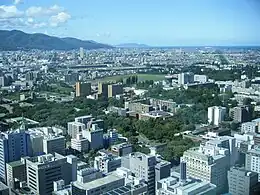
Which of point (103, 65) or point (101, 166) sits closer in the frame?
point (101, 166)

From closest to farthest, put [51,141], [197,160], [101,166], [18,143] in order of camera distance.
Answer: [197,160]
[101,166]
[18,143]
[51,141]

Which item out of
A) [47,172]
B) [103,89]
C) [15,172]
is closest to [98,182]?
[47,172]

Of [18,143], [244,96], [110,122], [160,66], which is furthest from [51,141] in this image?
[160,66]

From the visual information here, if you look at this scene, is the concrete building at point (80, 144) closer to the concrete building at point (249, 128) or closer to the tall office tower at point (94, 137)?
the tall office tower at point (94, 137)

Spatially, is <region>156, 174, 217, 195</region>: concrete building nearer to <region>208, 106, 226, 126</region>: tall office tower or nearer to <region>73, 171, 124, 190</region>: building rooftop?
<region>73, 171, 124, 190</region>: building rooftop

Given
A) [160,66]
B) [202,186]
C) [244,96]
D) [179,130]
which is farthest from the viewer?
[160,66]

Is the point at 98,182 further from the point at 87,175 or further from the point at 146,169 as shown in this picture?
the point at 146,169

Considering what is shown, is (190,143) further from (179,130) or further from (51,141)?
(51,141)
